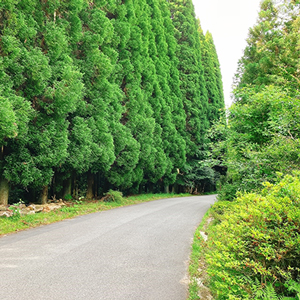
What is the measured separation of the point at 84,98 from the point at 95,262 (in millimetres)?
9137

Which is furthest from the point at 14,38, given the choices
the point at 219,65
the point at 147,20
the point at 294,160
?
the point at 219,65

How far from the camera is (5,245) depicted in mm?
5371

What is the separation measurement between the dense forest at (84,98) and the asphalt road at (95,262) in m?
2.95

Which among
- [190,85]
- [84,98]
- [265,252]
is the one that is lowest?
[265,252]

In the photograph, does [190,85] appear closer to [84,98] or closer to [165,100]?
[165,100]

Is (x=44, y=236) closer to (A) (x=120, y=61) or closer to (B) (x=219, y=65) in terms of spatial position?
(A) (x=120, y=61)

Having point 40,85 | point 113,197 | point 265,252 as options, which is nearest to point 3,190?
point 40,85

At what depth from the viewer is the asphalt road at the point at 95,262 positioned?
3.37 m

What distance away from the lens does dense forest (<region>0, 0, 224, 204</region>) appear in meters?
8.35

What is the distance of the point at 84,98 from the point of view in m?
12.2

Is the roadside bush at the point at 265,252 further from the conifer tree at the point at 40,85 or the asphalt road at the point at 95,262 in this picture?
the conifer tree at the point at 40,85

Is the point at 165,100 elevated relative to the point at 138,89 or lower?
elevated

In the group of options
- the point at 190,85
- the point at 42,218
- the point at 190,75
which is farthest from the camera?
the point at 190,75

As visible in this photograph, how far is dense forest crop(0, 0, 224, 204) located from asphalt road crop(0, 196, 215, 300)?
9.68 feet
